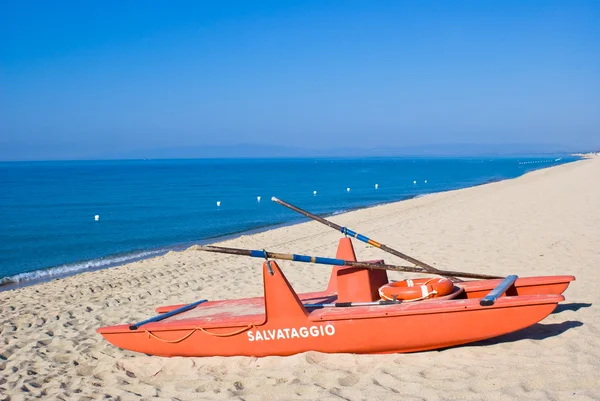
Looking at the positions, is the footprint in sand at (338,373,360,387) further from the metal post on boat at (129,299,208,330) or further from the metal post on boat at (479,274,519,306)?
the metal post on boat at (129,299,208,330)


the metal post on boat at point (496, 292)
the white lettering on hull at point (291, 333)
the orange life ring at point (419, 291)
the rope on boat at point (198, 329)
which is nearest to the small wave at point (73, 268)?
the rope on boat at point (198, 329)

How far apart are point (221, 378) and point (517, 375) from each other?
2.91 m

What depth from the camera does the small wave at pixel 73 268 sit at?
50.9ft

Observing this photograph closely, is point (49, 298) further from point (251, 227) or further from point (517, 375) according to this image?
point (251, 227)

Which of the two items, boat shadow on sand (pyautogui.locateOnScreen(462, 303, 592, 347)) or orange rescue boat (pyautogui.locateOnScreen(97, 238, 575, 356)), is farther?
boat shadow on sand (pyautogui.locateOnScreen(462, 303, 592, 347))

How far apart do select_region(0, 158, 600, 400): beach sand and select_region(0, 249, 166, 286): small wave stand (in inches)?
86.4

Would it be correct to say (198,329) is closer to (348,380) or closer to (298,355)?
(298,355)

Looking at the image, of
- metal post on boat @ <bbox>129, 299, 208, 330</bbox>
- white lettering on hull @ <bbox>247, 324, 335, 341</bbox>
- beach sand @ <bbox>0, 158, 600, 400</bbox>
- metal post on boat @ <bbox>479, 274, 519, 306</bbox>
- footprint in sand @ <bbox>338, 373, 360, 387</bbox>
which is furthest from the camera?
metal post on boat @ <bbox>129, 299, 208, 330</bbox>

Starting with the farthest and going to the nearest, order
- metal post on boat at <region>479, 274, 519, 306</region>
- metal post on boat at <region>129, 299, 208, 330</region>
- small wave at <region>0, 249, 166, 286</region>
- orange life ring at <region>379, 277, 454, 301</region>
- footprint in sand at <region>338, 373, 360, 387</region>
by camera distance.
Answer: small wave at <region>0, 249, 166, 286</region>, metal post on boat at <region>129, 299, 208, 330</region>, orange life ring at <region>379, 277, 454, 301</region>, metal post on boat at <region>479, 274, 519, 306</region>, footprint in sand at <region>338, 373, 360, 387</region>

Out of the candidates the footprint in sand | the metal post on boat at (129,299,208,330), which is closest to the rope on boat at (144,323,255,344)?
the metal post on boat at (129,299,208,330)

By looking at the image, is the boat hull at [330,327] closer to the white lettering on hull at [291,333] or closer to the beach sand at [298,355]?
the white lettering on hull at [291,333]

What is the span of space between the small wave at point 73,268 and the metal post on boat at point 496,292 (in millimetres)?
13442

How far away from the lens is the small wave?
15.5m

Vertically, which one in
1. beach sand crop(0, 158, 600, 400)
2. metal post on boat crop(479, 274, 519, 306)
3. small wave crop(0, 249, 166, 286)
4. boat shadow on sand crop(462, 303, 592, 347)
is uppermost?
metal post on boat crop(479, 274, 519, 306)
